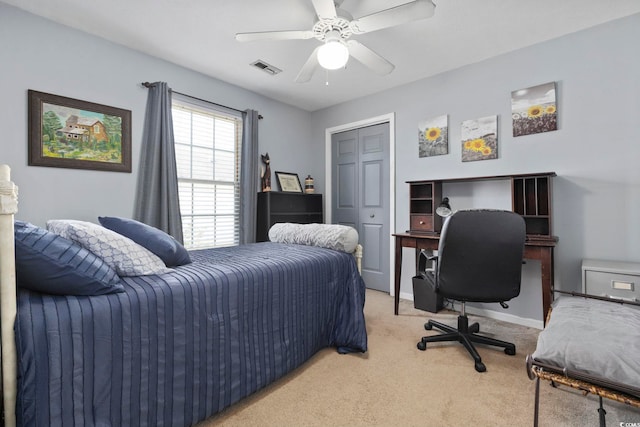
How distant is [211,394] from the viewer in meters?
1.40

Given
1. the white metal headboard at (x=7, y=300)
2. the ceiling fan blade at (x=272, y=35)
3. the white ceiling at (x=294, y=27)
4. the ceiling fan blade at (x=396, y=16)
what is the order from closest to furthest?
1. the white metal headboard at (x=7, y=300)
2. the ceiling fan blade at (x=396, y=16)
3. the ceiling fan blade at (x=272, y=35)
4. the white ceiling at (x=294, y=27)

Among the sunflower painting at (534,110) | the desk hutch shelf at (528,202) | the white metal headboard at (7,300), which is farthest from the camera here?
the sunflower painting at (534,110)

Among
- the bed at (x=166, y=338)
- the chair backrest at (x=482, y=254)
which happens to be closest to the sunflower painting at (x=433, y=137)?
the chair backrest at (x=482, y=254)

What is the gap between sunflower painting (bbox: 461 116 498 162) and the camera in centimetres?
288

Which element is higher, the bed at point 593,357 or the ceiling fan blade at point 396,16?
the ceiling fan blade at point 396,16

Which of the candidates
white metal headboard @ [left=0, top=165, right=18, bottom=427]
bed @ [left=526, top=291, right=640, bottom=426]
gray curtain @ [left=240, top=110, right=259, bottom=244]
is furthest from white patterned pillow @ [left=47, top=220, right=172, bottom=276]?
gray curtain @ [left=240, top=110, right=259, bottom=244]

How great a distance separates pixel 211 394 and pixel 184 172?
237 cm

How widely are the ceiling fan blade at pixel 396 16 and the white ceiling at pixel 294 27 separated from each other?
0.30 m

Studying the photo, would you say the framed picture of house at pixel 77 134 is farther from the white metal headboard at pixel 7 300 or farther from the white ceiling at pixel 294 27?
the white metal headboard at pixel 7 300

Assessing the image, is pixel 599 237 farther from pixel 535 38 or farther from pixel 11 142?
pixel 11 142

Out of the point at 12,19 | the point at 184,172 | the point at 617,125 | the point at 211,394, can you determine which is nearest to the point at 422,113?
the point at 617,125

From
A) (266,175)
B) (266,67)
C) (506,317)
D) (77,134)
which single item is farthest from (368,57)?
(506,317)

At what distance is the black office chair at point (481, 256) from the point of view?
190cm

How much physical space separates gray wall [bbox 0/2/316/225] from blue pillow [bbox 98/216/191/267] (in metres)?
1.16
